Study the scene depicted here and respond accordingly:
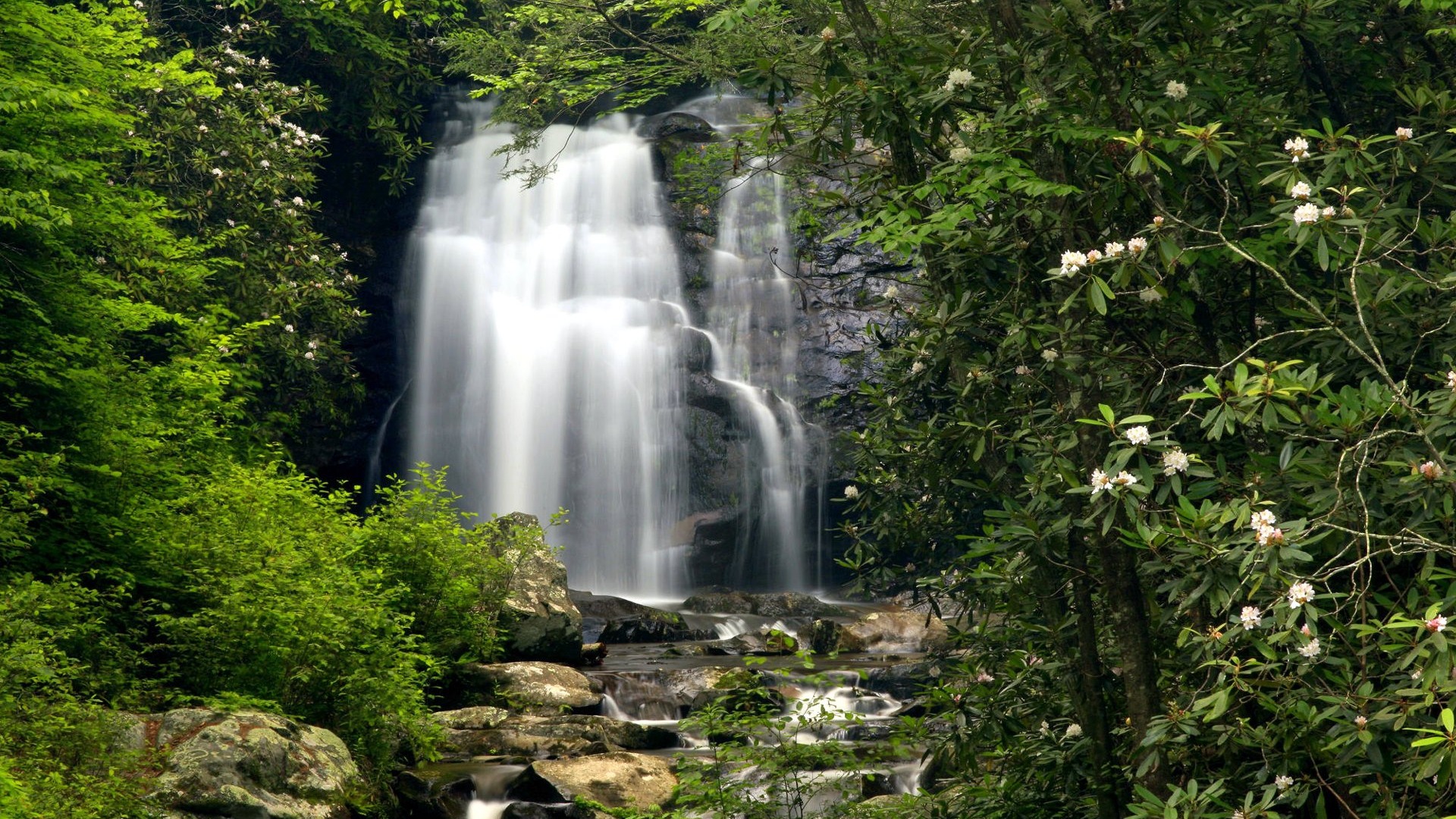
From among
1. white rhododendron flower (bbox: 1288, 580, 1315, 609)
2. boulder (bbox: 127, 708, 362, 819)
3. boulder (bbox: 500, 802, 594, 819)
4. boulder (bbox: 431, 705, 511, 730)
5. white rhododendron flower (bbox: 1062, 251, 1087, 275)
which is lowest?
boulder (bbox: 500, 802, 594, 819)

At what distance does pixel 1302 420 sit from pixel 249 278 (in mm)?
14049

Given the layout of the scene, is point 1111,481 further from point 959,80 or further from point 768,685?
point 768,685

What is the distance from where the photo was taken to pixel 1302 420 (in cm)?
334

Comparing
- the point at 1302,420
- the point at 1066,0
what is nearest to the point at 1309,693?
the point at 1302,420

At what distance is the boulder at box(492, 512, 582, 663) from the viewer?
1282 cm

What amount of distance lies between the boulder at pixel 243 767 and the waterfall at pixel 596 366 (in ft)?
40.7

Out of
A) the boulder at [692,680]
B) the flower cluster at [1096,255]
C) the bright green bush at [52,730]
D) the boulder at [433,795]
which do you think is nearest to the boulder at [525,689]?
the boulder at [692,680]

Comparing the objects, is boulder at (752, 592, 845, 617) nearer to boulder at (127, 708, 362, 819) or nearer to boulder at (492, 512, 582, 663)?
boulder at (492, 512, 582, 663)

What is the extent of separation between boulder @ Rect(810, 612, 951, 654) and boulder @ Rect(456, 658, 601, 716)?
372cm

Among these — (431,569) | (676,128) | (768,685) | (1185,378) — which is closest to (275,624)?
(431,569)

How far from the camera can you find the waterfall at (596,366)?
20172 millimetres

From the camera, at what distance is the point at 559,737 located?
32.5 ft

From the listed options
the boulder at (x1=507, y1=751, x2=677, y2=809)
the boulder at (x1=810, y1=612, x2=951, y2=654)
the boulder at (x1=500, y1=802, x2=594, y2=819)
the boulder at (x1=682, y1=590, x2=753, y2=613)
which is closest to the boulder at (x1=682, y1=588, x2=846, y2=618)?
the boulder at (x1=682, y1=590, x2=753, y2=613)

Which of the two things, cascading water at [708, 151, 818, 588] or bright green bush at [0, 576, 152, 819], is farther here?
cascading water at [708, 151, 818, 588]
